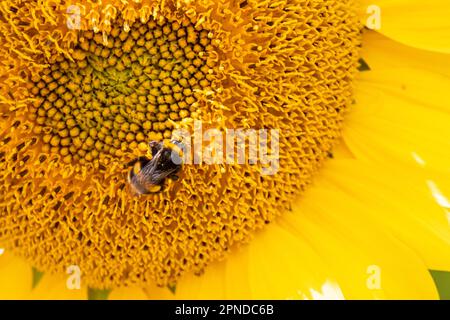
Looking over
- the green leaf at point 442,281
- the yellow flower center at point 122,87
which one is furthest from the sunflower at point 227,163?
the green leaf at point 442,281

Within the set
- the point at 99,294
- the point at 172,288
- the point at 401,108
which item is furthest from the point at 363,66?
the point at 99,294

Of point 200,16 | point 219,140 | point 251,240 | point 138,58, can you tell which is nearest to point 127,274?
point 251,240

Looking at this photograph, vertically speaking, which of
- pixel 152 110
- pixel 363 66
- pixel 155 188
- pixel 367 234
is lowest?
pixel 367 234

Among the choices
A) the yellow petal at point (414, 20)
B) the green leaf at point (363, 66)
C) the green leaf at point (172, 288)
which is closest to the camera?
the yellow petal at point (414, 20)

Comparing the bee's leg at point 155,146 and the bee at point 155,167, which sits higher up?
the bee's leg at point 155,146

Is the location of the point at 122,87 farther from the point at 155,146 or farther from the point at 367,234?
the point at 367,234

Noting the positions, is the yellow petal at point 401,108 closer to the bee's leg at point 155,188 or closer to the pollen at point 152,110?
the pollen at point 152,110

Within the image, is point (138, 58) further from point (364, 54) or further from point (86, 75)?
point (364, 54)

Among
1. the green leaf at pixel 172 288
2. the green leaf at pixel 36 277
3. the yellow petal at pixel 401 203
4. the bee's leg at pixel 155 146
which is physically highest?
the bee's leg at pixel 155 146
